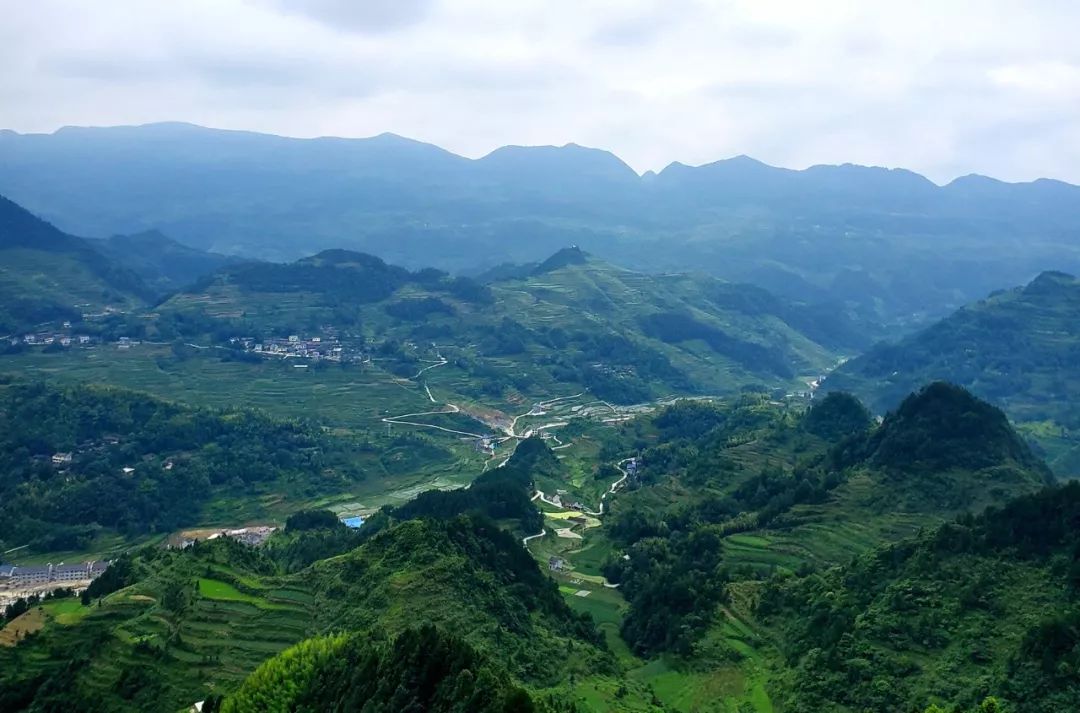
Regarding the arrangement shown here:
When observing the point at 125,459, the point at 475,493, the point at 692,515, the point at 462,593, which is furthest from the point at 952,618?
the point at 125,459

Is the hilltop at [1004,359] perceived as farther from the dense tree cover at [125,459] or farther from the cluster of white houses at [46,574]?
the cluster of white houses at [46,574]

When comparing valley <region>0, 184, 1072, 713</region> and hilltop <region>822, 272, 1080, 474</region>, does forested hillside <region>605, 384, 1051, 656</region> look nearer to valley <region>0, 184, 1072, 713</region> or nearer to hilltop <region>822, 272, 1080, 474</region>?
valley <region>0, 184, 1072, 713</region>

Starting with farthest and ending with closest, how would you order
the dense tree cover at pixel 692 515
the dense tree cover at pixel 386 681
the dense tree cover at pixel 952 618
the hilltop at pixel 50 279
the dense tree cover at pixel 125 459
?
1. the hilltop at pixel 50 279
2. the dense tree cover at pixel 125 459
3. the dense tree cover at pixel 692 515
4. the dense tree cover at pixel 952 618
5. the dense tree cover at pixel 386 681

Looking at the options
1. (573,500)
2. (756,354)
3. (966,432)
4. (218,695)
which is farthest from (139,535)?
(756,354)

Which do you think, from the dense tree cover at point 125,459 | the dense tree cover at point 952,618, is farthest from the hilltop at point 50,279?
the dense tree cover at point 952,618

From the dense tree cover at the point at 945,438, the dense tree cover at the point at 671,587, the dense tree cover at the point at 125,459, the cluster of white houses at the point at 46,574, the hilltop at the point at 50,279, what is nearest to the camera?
the dense tree cover at the point at 671,587

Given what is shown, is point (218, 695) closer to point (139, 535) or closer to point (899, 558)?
point (899, 558)

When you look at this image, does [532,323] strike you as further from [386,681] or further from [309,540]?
[386,681]

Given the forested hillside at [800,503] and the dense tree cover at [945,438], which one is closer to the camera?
the forested hillside at [800,503]
